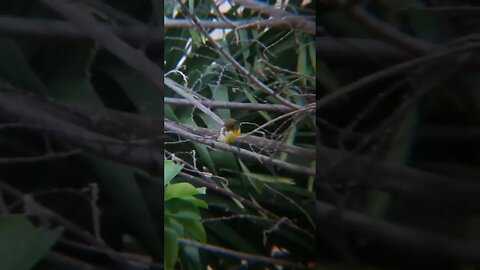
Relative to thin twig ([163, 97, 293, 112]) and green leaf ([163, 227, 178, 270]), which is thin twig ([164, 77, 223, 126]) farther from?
green leaf ([163, 227, 178, 270])

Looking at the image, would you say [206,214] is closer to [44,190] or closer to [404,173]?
[44,190]

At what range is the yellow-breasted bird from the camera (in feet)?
4.65

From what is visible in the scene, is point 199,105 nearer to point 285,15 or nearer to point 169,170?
point 169,170

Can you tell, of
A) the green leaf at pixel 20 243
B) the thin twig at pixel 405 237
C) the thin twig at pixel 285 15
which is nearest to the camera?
the thin twig at pixel 405 237

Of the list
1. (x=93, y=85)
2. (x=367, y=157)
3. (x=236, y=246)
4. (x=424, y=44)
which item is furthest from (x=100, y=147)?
(x=424, y=44)

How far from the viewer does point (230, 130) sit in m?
1.42

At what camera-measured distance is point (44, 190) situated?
4.12ft

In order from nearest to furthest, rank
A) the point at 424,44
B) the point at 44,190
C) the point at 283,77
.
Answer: the point at 424,44
the point at 44,190
the point at 283,77

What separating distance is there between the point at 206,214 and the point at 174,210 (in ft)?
0.26

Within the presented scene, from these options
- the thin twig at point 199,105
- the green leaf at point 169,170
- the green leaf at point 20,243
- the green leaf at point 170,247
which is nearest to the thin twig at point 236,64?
the thin twig at point 199,105

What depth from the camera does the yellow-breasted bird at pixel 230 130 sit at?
1416 mm

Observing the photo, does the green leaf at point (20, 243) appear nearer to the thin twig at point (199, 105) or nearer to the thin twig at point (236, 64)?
the thin twig at point (199, 105)

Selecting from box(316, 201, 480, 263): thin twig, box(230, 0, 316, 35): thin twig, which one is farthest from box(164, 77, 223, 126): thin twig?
box(316, 201, 480, 263): thin twig

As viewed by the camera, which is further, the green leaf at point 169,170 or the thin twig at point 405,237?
the green leaf at point 169,170
